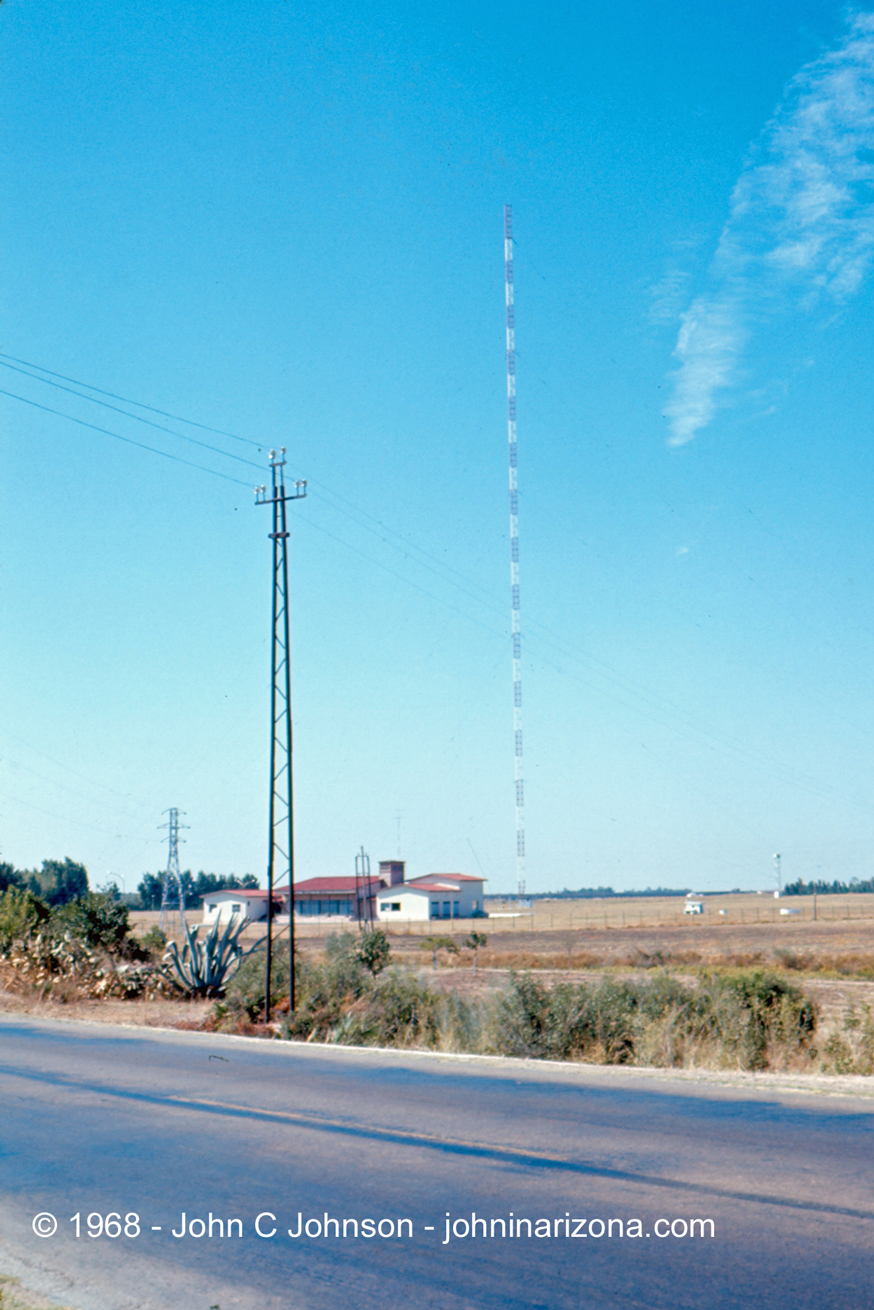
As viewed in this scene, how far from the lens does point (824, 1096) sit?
9422 mm

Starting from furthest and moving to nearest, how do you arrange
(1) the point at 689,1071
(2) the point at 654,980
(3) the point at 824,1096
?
(2) the point at 654,980 < (1) the point at 689,1071 < (3) the point at 824,1096

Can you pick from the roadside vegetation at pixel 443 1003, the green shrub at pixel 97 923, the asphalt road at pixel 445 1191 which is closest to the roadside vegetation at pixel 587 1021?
the roadside vegetation at pixel 443 1003

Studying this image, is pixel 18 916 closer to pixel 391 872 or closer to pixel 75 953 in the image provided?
pixel 75 953

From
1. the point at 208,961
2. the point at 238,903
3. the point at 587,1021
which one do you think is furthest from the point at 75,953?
the point at 238,903

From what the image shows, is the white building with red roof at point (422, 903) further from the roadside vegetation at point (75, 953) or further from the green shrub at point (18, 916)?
the roadside vegetation at point (75, 953)

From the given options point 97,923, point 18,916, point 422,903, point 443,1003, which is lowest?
point 422,903

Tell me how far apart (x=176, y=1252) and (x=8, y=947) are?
79.7ft

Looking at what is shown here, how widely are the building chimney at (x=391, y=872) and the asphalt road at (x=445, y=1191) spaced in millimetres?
105893

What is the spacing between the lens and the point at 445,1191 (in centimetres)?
660

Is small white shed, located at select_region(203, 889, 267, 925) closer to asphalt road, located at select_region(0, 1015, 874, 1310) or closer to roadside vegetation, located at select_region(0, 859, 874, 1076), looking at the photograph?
roadside vegetation, located at select_region(0, 859, 874, 1076)

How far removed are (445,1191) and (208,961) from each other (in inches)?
741

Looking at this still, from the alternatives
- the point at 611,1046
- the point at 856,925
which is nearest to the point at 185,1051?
the point at 611,1046

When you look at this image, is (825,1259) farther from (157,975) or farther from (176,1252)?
(157,975)

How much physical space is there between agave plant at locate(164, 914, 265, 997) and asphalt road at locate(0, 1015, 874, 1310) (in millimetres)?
13411
